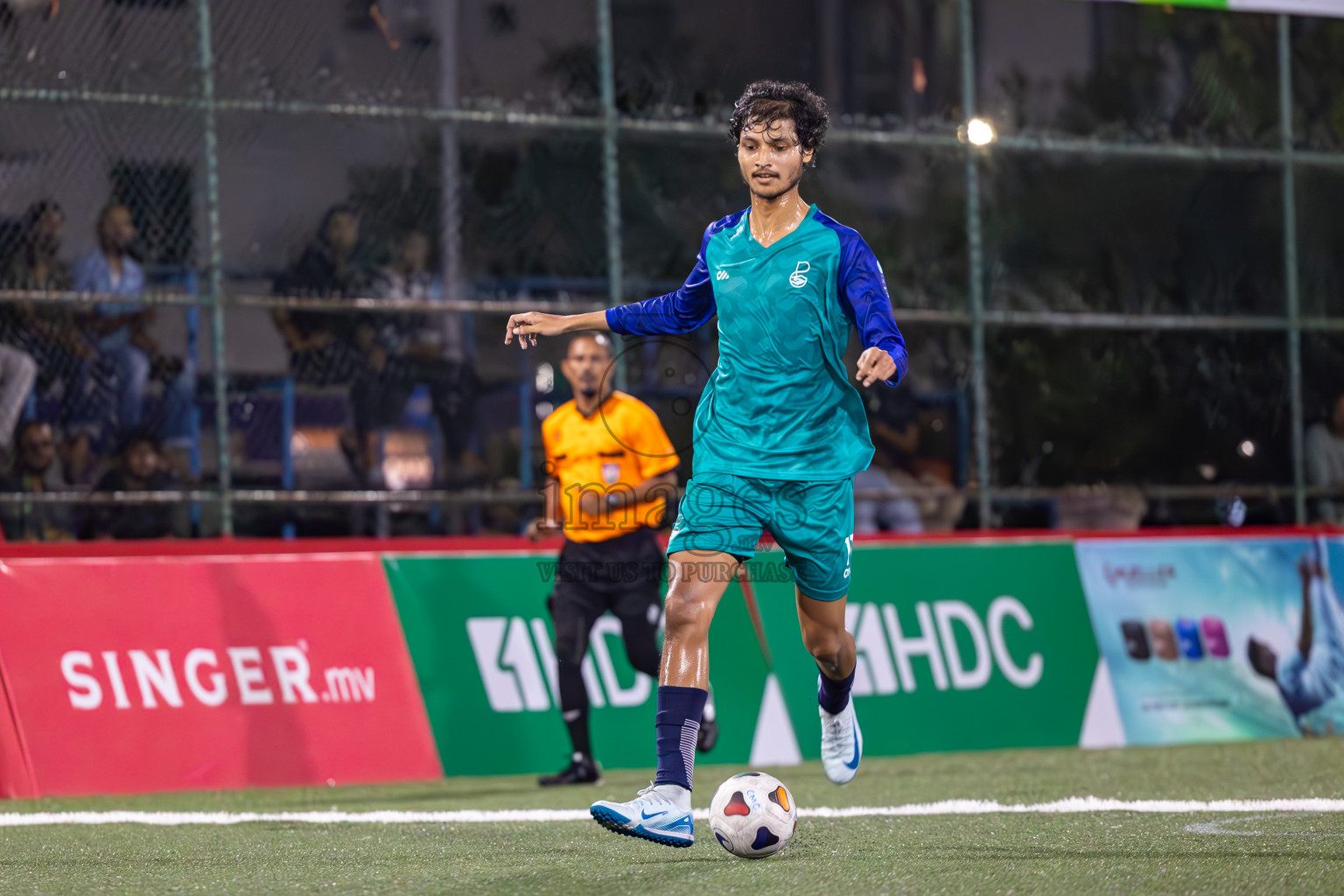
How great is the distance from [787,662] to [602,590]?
140 cm

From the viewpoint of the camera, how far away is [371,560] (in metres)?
8.80

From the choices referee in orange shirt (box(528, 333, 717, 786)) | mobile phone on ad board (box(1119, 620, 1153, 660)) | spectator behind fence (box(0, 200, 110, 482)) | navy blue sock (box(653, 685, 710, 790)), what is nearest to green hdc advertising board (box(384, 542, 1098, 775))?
mobile phone on ad board (box(1119, 620, 1153, 660))

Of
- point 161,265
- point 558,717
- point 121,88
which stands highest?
point 121,88

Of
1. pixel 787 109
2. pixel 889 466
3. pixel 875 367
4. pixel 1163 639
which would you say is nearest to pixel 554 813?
pixel 875 367

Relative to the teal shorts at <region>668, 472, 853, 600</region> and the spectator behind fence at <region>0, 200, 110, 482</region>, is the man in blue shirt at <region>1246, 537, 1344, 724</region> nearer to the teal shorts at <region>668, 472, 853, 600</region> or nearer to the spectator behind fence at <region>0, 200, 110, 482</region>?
the teal shorts at <region>668, 472, 853, 600</region>

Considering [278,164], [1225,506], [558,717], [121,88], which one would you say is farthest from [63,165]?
[1225,506]

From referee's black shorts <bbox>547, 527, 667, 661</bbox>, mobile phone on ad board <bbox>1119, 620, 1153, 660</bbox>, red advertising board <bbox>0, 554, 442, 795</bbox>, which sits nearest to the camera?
red advertising board <bbox>0, 554, 442, 795</bbox>

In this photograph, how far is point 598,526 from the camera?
8453 mm

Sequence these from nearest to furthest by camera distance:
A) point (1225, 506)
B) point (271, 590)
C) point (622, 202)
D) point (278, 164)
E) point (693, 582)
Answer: point (693, 582), point (271, 590), point (278, 164), point (622, 202), point (1225, 506)

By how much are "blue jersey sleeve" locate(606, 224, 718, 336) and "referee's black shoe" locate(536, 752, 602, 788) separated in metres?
3.34

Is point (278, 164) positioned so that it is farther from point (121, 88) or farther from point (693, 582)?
point (693, 582)

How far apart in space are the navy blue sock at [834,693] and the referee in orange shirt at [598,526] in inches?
102

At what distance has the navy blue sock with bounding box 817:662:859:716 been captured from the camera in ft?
19.2

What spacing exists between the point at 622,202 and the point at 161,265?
3074 mm
